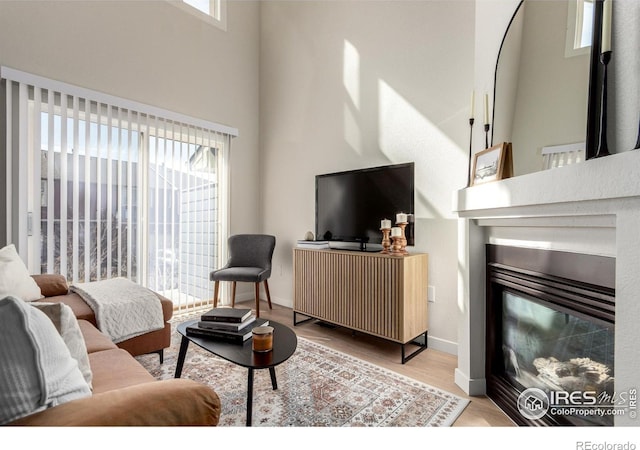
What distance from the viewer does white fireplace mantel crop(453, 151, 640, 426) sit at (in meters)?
0.89

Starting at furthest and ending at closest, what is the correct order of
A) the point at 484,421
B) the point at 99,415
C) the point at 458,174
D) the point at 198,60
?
1. the point at 198,60
2. the point at 458,174
3. the point at 484,421
4. the point at 99,415

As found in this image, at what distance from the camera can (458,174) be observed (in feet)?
7.61

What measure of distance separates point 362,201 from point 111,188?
2.37 metres

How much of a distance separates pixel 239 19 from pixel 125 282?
3.43 m

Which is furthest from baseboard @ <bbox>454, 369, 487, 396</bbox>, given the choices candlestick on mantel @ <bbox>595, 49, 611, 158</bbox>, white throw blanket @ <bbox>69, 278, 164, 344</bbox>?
white throw blanket @ <bbox>69, 278, 164, 344</bbox>

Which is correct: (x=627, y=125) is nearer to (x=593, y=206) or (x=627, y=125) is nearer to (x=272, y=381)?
(x=593, y=206)

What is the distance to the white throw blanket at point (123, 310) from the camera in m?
1.85

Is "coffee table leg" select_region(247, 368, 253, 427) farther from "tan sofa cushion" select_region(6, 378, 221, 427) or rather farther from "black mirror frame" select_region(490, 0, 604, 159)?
"black mirror frame" select_region(490, 0, 604, 159)

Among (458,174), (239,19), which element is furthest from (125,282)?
(239,19)

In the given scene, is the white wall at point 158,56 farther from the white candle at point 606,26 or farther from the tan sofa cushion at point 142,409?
the white candle at point 606,26

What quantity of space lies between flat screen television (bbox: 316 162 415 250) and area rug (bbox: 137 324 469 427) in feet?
3.50

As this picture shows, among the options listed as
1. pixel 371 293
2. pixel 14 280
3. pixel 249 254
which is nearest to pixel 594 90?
pixel 371 293

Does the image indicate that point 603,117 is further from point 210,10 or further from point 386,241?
point 210,10

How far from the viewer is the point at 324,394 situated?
1.73 m
